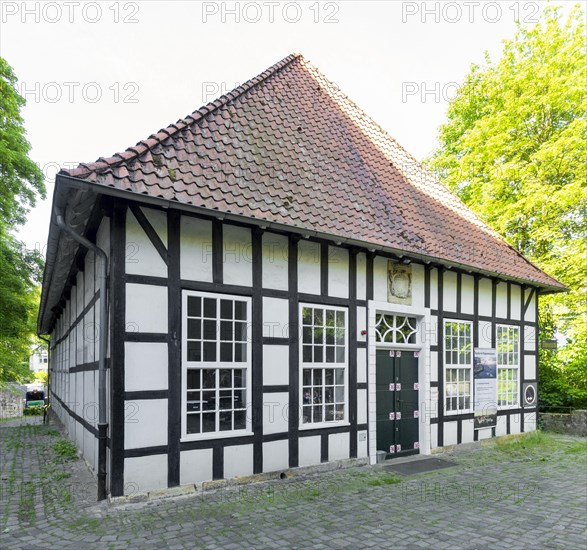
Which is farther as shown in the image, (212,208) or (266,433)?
(266,433)

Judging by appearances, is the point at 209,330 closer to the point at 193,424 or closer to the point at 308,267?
the point at 193,424

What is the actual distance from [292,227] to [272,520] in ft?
12.3

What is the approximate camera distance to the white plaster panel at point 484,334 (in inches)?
439

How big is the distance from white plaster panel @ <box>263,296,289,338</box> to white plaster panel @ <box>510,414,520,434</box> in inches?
278

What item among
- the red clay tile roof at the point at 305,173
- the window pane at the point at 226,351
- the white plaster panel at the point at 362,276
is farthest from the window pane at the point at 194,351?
the white plaster panel at the point at 362,276

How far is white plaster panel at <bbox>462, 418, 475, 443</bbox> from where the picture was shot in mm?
10438

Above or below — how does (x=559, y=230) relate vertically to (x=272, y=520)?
above

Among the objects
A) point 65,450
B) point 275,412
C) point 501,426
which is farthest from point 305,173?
point 501,426

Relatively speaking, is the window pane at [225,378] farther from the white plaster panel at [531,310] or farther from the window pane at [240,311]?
the white plaster panel at [531,310]

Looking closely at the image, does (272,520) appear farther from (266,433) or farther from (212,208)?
(212,208)

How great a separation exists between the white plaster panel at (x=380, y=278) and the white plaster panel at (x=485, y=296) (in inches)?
128

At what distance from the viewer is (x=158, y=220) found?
6.53 m

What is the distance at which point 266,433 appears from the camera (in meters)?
7.23

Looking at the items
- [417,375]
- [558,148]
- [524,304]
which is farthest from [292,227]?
[558,148]
